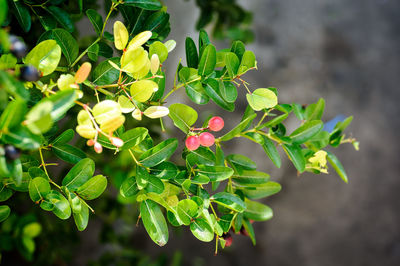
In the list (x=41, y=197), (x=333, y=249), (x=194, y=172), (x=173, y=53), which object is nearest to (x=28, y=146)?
(x=41, y=197)

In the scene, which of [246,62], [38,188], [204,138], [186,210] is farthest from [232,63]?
[38,188]

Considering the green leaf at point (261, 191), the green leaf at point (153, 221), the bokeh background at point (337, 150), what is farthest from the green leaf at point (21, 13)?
the bokeh background at point (337, 150)

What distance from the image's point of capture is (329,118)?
2.23 m

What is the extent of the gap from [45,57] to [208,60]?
9.1 inches

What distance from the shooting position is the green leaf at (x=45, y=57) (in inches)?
17.4

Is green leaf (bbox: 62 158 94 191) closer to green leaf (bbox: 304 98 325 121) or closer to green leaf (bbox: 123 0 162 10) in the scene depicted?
green leaf (bbox: 123 0 162 10)

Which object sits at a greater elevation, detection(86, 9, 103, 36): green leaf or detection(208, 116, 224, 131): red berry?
detection(86, 9, 103, 36): green leaf

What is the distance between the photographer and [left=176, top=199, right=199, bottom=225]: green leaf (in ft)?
1.59

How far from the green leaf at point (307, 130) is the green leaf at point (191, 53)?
221 millimetres

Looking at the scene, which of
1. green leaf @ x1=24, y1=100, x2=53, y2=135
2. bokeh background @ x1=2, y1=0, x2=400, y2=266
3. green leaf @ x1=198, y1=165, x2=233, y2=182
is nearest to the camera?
green leaf @ x1=24, y1=100, x2=53, y2=135

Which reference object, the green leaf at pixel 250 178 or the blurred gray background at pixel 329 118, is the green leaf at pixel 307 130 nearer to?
the green leaf at pixel 250 178

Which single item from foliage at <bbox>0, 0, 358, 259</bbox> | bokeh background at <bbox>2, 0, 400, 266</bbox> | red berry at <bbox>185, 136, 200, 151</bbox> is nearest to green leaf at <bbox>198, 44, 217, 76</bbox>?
foliage at <bbox>0, 0, 358, 259</bbox>

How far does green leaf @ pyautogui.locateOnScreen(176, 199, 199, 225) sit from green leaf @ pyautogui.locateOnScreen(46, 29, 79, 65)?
0.94ft

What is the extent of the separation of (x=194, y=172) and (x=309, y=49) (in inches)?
79.9
